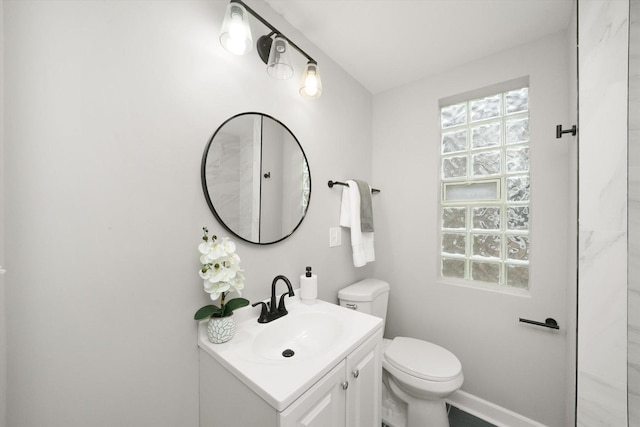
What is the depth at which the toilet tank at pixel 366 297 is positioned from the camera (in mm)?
1486

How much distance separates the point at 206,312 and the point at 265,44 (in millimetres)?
1232

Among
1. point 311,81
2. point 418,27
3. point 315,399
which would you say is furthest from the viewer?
point 418,27

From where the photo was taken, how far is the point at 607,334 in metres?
0.78

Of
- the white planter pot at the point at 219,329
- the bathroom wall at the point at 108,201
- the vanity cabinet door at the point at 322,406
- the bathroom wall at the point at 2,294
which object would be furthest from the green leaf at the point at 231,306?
the bathroom wall at the point at 2,294

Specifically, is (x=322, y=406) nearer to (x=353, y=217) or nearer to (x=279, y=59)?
(x=353, y=217)

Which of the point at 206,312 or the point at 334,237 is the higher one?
the point at 334,237

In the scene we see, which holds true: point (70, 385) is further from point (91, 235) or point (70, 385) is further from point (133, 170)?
point (133, 170)

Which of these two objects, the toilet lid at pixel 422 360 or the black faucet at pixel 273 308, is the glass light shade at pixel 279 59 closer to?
the black faucet at pixel 273 308

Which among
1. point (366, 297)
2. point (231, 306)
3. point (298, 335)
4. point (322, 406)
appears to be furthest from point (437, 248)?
point (231, 306)

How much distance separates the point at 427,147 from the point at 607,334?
4.32 ft

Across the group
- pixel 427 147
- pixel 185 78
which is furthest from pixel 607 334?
pixel 185 78

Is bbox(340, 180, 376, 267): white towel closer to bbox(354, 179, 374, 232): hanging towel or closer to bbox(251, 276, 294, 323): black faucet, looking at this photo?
bbox(354, 179, 374, 232): hanging towel

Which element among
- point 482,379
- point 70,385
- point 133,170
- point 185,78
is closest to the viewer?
point 70,385

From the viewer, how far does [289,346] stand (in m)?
1.00
